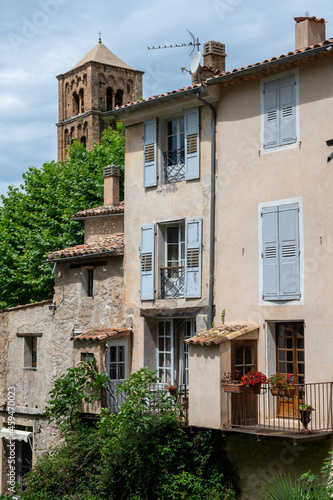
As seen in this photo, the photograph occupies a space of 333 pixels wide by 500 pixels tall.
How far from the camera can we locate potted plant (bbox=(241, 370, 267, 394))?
1562cm

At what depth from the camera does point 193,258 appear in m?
18.4

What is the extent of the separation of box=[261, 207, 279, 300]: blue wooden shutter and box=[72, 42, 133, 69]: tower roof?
155ft

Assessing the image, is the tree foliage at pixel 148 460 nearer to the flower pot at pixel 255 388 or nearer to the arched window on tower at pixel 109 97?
the flower pot at pixel 255 388

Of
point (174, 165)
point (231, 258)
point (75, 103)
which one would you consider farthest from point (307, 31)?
point (75, 103)


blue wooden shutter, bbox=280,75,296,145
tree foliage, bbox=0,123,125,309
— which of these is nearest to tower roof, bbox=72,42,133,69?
tree foliage, bbox=0,123,125,309

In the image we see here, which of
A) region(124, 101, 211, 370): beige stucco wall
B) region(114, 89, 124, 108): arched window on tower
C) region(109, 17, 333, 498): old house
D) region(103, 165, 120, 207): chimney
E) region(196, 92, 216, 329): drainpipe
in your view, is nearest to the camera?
region(109, 17, 333, 498): old house

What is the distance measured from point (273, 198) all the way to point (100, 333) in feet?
20.1

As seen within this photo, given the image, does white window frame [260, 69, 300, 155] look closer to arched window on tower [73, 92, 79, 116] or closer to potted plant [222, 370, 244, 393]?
potted plant [222, 370, 244, 393]

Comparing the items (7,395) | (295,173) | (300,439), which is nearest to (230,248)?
(295,173)

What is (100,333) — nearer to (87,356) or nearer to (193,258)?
(87,356)

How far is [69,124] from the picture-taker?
62.6 m

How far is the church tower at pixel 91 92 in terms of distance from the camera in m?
60.4

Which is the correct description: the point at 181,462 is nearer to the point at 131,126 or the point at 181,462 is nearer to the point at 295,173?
the point at 295,173

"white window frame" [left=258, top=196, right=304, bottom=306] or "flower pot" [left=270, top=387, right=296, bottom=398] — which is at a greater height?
"white window frame" [left=258, top=196, right=304, bottom=306]
